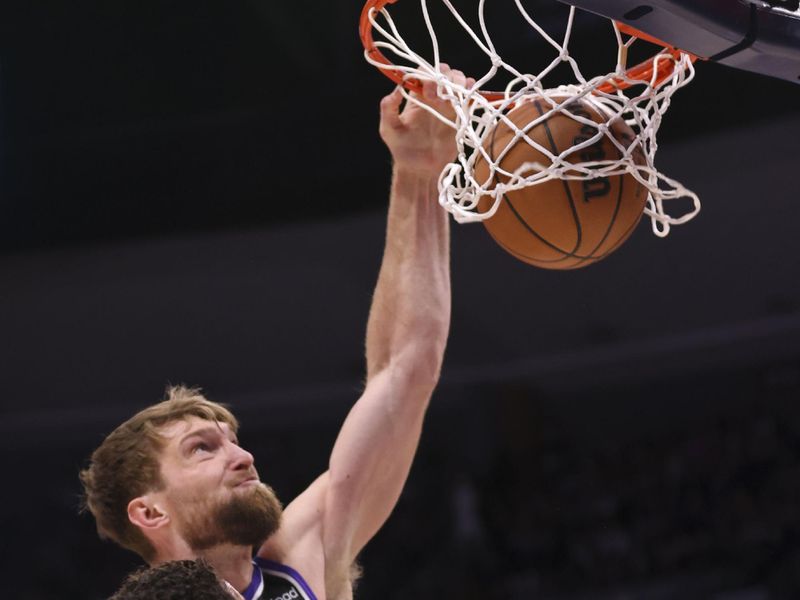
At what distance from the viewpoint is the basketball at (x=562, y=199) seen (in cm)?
218

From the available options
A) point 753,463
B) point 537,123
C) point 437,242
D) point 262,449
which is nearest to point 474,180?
point 537,123

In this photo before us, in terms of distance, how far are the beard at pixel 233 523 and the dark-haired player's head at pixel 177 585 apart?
929 mm

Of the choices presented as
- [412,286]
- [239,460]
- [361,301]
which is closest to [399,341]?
[412,286]

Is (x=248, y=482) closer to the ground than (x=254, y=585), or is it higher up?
higher up

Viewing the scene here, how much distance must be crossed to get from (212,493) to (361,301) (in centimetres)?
573

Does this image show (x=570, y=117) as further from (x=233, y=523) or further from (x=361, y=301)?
(x=361, y=301)

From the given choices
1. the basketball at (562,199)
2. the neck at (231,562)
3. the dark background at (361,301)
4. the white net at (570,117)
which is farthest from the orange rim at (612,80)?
the dark background at (361,301)

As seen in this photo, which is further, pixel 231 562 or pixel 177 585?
pixel 231 562

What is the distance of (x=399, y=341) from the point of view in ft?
8.79

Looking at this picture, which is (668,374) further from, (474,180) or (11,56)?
(474,180)

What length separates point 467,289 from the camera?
789cm

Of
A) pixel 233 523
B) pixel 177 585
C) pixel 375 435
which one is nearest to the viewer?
pixel 177 585

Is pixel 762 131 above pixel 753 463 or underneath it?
above

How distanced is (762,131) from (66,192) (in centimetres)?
444
